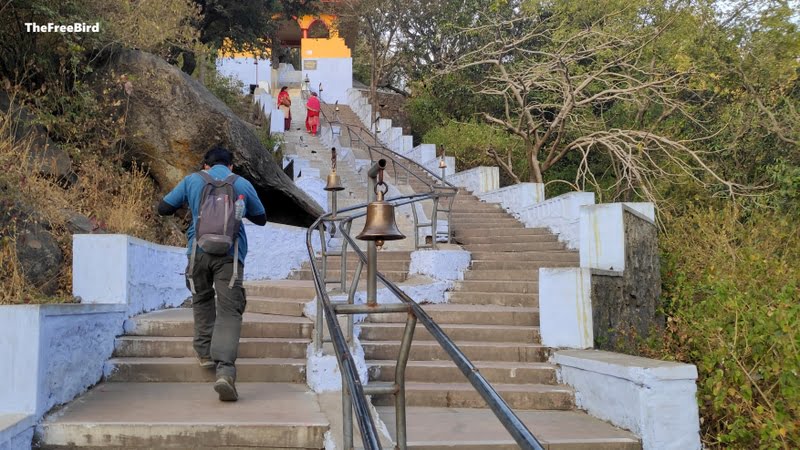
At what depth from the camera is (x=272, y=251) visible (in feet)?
29.3

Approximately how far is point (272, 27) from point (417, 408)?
15.0m

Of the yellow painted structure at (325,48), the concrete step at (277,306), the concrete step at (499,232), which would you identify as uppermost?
the yellow painted structure at (325,48)

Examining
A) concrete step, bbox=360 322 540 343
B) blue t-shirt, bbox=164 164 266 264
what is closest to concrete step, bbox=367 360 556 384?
concrete step, bbox=360 322 540 343

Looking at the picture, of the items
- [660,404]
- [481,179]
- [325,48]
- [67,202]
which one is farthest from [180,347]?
[325,48]

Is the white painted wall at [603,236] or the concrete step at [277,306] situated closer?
the concrete step at [277,306]

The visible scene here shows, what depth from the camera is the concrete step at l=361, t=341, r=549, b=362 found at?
598 centimetres

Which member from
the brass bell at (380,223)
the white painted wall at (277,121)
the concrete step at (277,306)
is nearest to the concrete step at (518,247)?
the concrete step at (277,306)

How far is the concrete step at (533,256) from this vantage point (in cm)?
941

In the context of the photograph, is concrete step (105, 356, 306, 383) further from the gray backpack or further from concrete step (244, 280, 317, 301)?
concrete step (244, 280, 317, 301)

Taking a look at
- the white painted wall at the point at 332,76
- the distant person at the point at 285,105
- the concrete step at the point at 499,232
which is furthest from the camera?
the white painted wall at the point at 332,76

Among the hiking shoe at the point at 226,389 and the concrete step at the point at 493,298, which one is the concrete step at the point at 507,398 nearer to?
the hiking shoe at the point at 226,389

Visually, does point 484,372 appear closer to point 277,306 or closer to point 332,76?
point 277,306

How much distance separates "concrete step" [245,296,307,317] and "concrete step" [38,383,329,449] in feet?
6.46

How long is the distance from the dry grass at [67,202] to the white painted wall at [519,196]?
6.83 m
